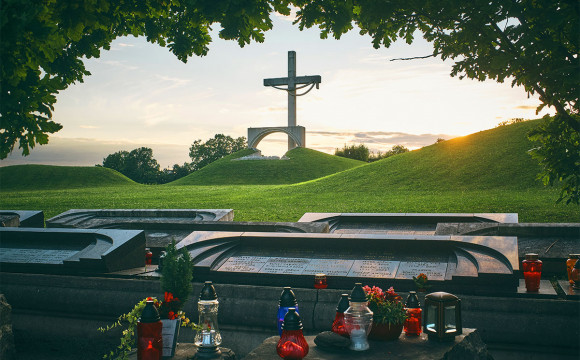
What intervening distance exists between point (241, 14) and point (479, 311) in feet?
16.0

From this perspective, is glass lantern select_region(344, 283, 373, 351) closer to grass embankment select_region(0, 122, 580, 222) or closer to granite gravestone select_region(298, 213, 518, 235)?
granite gravestone select_region(298, 213, 518, 235)

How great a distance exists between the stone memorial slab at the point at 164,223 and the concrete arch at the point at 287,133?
4326cm

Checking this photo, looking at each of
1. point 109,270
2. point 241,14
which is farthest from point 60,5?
point 109,270

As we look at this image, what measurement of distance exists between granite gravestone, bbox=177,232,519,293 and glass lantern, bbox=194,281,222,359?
215 centimetres

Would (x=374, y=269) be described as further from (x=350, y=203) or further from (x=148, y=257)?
(x=350, y=203)

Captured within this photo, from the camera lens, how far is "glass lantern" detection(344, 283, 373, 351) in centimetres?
469

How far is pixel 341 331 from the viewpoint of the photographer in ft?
15.9

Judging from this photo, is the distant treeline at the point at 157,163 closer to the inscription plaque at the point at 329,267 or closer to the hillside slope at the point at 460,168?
the hillside slope at the point at 460,168

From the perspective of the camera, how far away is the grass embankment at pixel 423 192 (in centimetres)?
2141

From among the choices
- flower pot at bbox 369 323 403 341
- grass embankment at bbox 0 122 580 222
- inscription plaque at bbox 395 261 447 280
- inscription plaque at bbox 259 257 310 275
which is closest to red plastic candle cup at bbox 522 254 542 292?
inscription plaque at bbox 395 261 447 280

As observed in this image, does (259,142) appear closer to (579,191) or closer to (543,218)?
(543,218)

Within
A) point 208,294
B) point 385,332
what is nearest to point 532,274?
point 385,332

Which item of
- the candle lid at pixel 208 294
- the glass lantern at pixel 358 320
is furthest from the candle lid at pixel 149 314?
the glass lantern at pixel 358 320

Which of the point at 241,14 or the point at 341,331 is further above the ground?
the point at 241,14
